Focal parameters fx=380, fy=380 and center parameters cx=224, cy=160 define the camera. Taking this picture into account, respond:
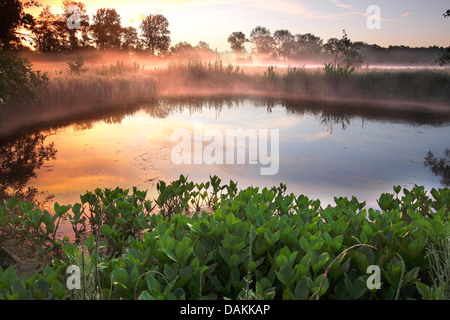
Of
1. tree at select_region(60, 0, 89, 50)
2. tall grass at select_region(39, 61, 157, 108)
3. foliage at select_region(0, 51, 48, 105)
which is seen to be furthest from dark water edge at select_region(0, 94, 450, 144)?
tree at select_region(60, 0, 89, 50)

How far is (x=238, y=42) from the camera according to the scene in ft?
169

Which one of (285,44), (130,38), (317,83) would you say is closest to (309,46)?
(285,44)

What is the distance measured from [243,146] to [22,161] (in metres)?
5.04

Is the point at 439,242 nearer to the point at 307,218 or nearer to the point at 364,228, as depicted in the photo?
the point at 364,228

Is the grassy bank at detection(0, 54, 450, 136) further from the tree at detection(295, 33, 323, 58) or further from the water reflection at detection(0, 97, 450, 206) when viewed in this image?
the tree at detection(295, 33, 323, 58)

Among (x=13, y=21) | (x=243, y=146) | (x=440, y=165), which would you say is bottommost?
(x=440, y=165)

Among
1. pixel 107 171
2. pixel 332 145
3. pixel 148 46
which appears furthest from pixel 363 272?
pixel 148 46

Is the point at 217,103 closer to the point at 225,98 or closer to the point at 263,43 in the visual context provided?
the point at 225,98

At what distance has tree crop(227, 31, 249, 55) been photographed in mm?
51062

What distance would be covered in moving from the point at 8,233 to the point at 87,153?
164 inches

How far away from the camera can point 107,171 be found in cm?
764

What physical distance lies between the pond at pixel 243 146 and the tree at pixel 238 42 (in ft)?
127

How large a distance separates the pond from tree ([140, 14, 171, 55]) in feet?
146

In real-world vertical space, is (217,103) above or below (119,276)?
above
